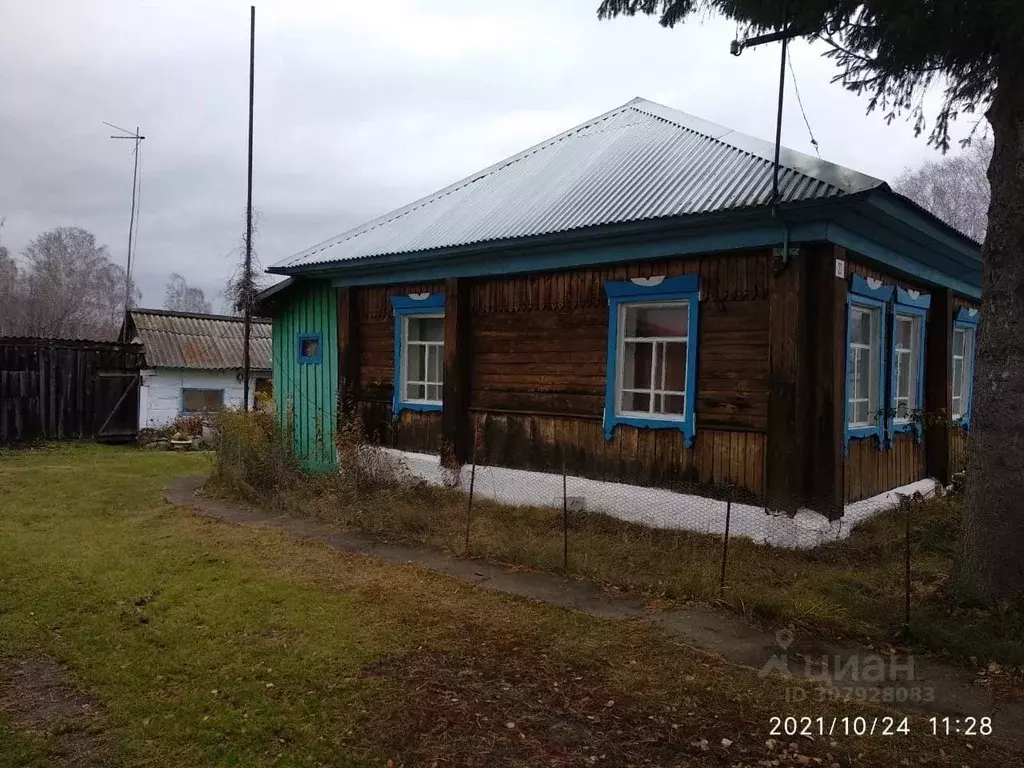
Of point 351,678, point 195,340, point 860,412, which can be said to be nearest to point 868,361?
point 860,412

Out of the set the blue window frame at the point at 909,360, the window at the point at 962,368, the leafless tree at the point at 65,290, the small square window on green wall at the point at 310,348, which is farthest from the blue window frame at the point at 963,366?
the leafless tree at the point at 65,290

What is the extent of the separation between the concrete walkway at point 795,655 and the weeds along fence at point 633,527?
286 millimetres

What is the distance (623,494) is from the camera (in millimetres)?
8070

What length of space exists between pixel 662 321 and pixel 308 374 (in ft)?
21.3

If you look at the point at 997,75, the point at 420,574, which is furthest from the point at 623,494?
the point at 997,75

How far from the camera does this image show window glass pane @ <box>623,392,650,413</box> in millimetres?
8156

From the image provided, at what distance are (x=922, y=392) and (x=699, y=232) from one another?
14.8 feet

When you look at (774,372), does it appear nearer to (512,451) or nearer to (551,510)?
(551,510)

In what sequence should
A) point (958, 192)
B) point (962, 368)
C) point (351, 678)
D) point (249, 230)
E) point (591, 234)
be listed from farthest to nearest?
point (958, 192) < point (249, 230) < point (962, 368) < point (591, 234) < point (351, 678)

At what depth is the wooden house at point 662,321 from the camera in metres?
6.84

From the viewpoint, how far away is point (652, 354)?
8.01 meters

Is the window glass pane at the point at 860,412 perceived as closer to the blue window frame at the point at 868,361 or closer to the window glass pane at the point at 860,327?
the blue window frame at the point at 868,361

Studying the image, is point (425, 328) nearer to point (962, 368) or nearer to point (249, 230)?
point (249, 230)

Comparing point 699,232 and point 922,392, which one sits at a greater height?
point 699,232
